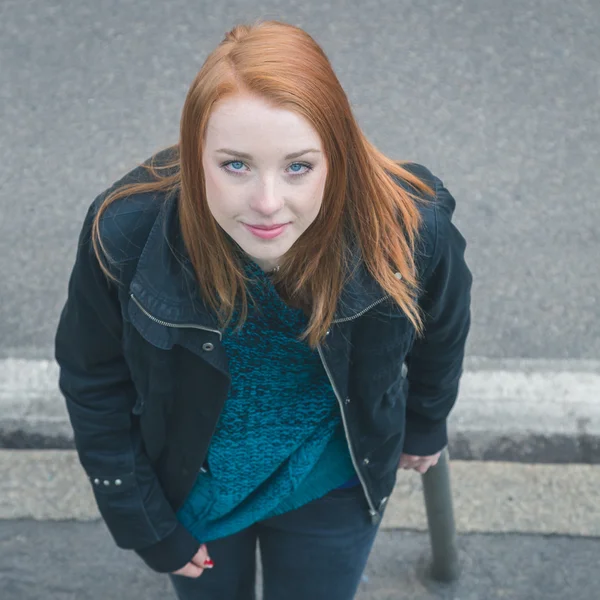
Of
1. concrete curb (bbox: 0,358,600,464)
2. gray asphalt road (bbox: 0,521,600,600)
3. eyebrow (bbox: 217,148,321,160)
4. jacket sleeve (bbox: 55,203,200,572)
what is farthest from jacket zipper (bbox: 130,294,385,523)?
concrete curb (bbox: 0,358,600,464)

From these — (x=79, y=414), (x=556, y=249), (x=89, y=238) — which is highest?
(x=89, y=238)

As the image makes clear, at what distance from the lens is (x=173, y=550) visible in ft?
6.82

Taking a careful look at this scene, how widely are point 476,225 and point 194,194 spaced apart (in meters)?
2.64

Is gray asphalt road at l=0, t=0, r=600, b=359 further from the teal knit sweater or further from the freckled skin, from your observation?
the freckled skin

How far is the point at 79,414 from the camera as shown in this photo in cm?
195

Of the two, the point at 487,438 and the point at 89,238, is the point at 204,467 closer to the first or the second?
the point at 89,238

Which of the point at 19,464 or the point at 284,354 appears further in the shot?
the point at 19,464

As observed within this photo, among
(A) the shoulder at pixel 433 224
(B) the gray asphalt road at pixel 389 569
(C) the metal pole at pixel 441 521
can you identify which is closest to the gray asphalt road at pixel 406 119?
(B) the gray asphalt road at pixel 389 569

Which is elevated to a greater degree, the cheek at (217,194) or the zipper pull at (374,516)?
the cheek at (217,194)

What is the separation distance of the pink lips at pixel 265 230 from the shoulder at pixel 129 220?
0.70 ft

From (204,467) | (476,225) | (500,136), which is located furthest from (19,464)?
(500,136)

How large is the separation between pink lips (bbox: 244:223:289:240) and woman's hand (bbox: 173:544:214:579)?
83 cm

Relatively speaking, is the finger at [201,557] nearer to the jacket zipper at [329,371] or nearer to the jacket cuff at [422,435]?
the jacket zipper at [329,371]

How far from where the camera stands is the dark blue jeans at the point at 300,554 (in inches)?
83.7
